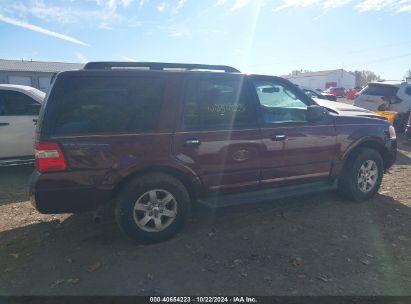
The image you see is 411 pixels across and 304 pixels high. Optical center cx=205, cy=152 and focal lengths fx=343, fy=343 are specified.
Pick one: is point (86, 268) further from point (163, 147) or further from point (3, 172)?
point (3, 172)

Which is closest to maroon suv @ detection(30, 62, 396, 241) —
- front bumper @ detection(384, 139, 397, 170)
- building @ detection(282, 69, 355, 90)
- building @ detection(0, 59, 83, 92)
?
front bumper @ detection(384, 139, 397, 170)

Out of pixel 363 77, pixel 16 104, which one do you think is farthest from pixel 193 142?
pixel 363 77

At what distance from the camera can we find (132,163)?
3.61 metres

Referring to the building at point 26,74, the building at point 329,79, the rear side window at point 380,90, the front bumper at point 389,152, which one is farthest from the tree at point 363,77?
the front bumper at point 389,152

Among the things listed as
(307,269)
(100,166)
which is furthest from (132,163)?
(307,269)

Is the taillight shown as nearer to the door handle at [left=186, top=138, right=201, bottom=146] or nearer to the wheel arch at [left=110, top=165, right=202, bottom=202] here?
the wheel arch at [left=110, top=165, right=202, bottom=202]

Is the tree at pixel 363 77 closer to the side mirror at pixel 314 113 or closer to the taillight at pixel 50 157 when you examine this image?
the side mirror at pixel 314 113

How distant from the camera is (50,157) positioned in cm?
339

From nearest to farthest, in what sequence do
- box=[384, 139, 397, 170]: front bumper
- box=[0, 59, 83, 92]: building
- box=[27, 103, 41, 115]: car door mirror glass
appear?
1. box=[384, 139, 397, 170]: front bumper
2. box=[27, 103, 41, 115]: car door mirror glass
3. box=[0, 59, 83, 92]: building

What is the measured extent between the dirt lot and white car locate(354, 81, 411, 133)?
724 cm

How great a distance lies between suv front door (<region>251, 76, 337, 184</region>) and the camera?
4.31m

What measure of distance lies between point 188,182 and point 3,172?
500cm

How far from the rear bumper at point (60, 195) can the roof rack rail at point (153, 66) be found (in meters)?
1.27

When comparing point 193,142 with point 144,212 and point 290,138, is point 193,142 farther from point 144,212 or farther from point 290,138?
point 290,138
